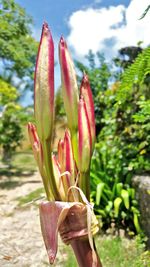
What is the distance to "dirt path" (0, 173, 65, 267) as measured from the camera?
3350mm

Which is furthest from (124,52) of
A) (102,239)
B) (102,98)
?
(102,239)

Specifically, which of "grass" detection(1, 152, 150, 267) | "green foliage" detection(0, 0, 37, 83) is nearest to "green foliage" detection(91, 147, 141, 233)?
"grass" detection(1, 152, 150, 267)

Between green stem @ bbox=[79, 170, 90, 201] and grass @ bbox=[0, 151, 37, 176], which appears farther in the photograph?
grass @ bbox=[0, 151, 37, 176]

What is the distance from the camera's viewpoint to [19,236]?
4219mm

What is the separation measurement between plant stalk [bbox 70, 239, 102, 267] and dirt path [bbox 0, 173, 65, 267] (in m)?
2.66

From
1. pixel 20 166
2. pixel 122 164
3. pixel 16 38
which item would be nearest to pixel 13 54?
pixel 16 38

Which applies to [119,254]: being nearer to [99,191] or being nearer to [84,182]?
[99,191]

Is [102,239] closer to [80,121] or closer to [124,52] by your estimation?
[80,121]

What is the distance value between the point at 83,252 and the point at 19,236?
371cm

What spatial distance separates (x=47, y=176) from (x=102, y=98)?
5.66 meters

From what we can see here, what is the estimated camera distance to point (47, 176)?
2.35ft

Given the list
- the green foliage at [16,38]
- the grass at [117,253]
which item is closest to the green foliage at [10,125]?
the green foliage at [16,38]

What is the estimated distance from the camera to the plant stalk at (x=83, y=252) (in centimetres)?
69

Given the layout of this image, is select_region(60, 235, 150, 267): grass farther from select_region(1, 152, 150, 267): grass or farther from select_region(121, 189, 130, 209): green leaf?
select_region(121, 189, 130, 209): green leaf
